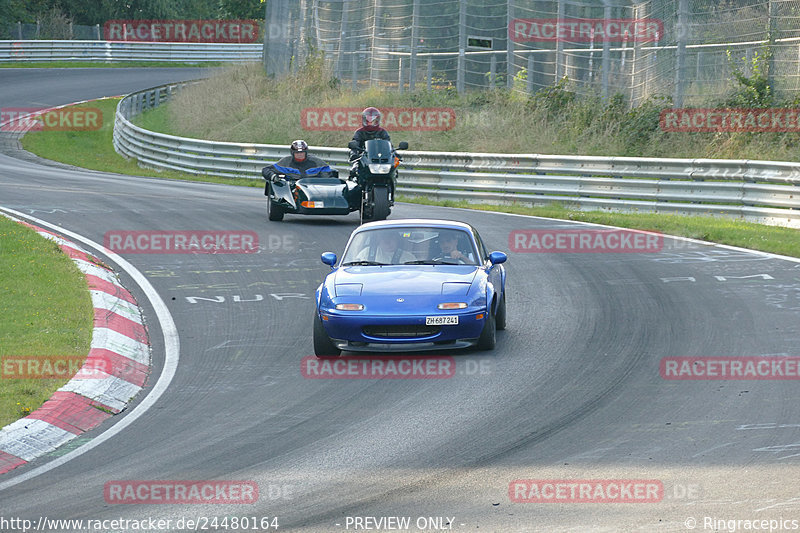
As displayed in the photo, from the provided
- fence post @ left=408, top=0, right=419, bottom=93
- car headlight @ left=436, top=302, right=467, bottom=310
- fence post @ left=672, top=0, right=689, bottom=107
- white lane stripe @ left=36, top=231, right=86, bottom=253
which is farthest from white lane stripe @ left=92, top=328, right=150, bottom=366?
fence post @ left=408, top=0, right=419, bottom=93

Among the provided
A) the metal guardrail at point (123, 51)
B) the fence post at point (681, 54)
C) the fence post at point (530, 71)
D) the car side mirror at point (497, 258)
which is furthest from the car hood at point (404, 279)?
the metal guardrail at point (123, 51)

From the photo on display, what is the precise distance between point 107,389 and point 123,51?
56690mm

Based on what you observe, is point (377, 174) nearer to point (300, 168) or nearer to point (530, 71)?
point (300, 168)

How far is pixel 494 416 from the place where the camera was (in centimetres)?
842

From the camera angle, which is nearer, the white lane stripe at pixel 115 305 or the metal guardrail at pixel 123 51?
the white lane stripe at pixel 115 305

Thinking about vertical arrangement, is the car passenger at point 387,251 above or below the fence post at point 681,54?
below

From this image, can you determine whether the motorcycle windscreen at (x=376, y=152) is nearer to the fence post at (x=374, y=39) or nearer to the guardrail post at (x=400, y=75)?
the guardrail post at (x=400, y=75)

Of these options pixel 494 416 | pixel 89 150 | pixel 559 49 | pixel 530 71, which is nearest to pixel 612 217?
pixel 559 49

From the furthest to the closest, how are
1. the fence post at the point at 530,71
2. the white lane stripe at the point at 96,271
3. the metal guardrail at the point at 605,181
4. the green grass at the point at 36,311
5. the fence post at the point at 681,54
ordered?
the fence post at the point at 530,71
the fence post at the point at 681,54
the metal guardrail at the point at 605,181
the white lane stripe at the point at 96,271
the green grass at the point at 36,311

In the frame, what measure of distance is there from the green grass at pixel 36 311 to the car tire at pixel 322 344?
2182 mm

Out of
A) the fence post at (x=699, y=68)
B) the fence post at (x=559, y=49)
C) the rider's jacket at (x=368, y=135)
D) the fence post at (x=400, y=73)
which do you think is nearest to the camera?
the rider's jacket at (x=368, y=135)

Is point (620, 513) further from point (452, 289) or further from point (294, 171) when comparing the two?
point (294, 171)

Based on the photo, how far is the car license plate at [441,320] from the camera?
33.2ft

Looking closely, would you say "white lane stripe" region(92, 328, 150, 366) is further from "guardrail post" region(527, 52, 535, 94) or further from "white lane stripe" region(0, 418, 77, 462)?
"guardrail post" region(527, 52, 535, 94)
